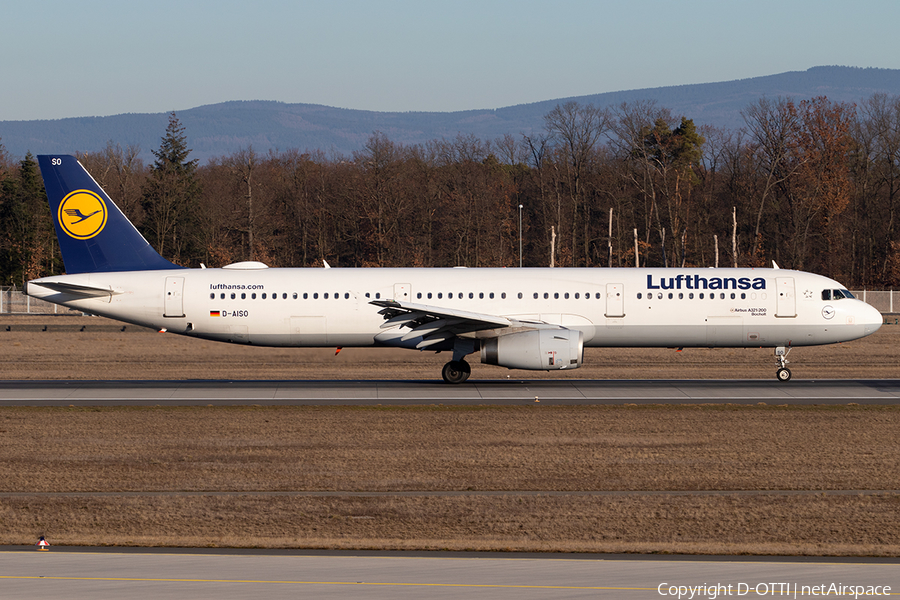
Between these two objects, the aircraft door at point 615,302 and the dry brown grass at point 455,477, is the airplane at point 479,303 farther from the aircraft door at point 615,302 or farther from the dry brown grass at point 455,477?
the dry brown grass at point 455,477

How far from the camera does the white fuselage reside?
95.6 ft

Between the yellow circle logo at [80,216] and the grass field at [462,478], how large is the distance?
9285 millimetres

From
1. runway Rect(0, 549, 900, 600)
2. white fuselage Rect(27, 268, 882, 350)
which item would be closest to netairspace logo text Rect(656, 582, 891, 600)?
runway Rect(0, 549, 900, 600)

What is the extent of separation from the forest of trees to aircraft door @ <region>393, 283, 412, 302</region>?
46.7 meters

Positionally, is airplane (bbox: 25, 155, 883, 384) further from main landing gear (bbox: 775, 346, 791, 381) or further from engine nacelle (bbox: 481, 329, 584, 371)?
engine nacelle (bbox: 481, 329, 584, 371)

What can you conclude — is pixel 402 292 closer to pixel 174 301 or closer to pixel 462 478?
pixel 174 301

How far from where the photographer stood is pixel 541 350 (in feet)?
88.0

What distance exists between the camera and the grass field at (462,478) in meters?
11.5

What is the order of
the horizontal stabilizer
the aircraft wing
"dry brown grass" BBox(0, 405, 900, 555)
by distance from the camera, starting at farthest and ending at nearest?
the horizontal stabilizer
the aircraft wing
"dry brown grass" BBox(0, 405, 900, 555)

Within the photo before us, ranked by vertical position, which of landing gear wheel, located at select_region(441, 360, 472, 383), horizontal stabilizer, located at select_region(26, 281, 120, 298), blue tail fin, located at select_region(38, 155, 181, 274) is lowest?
landing gear wheel, located at select_region(441, 360, 472, 383)

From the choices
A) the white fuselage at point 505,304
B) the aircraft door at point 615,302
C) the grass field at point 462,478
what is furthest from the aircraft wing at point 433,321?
the grass field at point 462,478

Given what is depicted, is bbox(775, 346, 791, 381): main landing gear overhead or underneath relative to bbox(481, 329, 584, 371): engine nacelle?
underneath

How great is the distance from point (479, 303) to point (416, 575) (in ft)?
65.7

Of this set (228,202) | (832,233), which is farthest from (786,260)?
(228,202)
